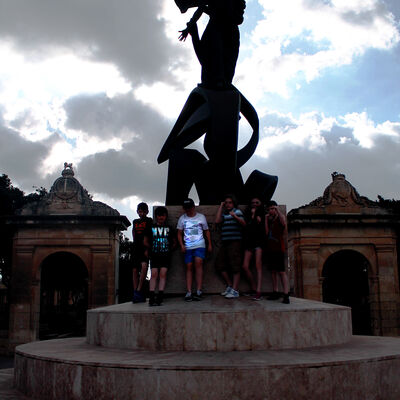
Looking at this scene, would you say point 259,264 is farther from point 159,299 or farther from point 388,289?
point 388,289

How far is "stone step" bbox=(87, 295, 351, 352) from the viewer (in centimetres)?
597

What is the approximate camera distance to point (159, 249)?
720 centimetres

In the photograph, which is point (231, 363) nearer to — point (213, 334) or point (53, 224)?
point (213, 334)

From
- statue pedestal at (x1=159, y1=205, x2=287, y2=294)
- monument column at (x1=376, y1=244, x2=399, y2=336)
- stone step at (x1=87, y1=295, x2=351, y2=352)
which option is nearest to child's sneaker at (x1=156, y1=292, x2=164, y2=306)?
stone step at (x1=87, y1=295, x2=351, y2=352)

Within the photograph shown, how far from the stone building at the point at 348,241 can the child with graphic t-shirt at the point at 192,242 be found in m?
13.0

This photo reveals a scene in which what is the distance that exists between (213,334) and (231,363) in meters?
0.99


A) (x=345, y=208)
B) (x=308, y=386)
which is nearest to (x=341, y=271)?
(x=345, y=208)

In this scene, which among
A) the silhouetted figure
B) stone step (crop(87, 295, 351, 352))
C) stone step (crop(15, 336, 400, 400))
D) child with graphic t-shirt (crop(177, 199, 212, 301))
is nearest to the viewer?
stone step (crop(15, 336, 400, 400))

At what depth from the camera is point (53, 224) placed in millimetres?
20016

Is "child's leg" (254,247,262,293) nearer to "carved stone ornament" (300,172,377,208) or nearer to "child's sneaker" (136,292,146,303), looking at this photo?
"child's sneaker" (136,292,146,303)

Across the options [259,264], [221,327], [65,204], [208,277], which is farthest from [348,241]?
[221,327]

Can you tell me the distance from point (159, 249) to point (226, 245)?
1.09 metres

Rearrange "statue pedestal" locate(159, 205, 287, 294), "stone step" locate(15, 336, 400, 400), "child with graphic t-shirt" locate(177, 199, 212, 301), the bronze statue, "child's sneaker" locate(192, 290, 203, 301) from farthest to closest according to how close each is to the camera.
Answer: the bronze statue → "statue pedestal" locate(159, 205, 287, 294) → "child with graphic t-shirt" locate(177, 199, 212, 301) → "child's sneaker" locate(192, 290, 203, 301) → "stone step" locate(15, 336, 400, 400)

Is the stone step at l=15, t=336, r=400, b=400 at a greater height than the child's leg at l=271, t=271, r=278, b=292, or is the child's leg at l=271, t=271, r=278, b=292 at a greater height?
the child's leg at l=271, t=271, r=278, b=292
